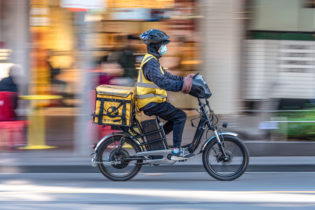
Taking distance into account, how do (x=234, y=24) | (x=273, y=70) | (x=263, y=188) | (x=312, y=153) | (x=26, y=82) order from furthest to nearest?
(x=26, y=82) → (x=234, y=24) → (x=273, y=70) → (x=312, y=153) → (x=263, y=188)

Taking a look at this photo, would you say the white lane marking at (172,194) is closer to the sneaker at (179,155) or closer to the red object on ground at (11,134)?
the sneaker at (179,155)

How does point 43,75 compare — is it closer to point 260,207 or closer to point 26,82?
point 26,82

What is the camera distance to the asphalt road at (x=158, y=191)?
19.4 feet

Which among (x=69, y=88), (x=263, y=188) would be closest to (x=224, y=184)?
(x=263, y=188)

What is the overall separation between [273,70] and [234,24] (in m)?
1.47

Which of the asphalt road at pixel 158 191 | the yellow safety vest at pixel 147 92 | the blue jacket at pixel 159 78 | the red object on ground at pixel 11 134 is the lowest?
the asphalt road at pixel 158 191

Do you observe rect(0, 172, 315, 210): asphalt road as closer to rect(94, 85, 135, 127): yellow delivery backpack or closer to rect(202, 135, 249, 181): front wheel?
rect(202, 135, 249, 181): front wheel

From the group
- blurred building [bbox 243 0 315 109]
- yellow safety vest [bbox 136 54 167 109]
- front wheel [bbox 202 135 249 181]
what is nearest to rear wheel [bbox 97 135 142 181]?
yellow safety vest [bbox 136 54 167 109]

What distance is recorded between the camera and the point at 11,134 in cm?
932

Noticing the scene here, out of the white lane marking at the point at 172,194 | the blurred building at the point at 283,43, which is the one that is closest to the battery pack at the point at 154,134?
the white lane marking at the point at 172,194

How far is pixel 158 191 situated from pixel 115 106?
45.0 inches

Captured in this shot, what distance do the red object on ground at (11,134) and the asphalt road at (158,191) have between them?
1.66m

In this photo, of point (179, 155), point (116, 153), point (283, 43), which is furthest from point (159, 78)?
point (283, 43)

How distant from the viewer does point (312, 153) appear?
8.42 m
